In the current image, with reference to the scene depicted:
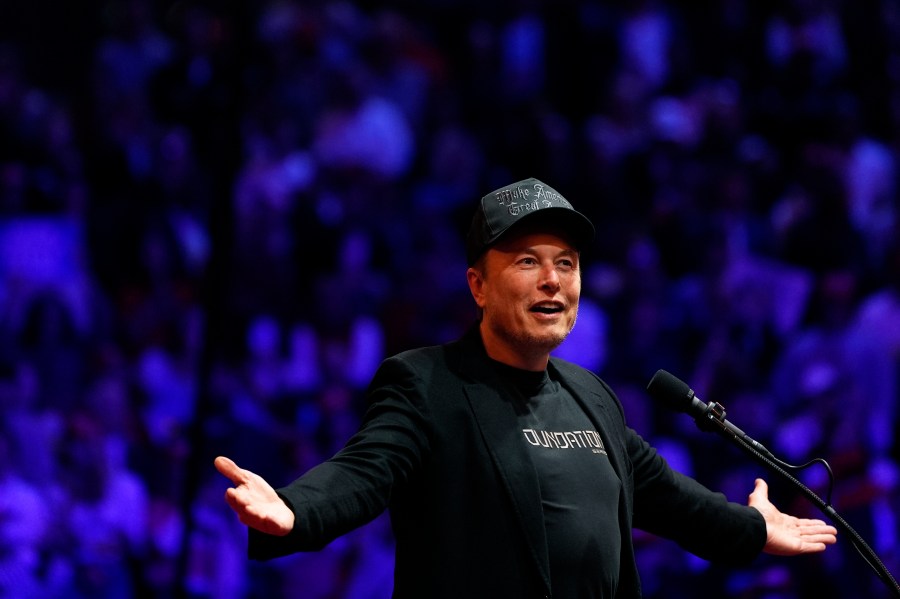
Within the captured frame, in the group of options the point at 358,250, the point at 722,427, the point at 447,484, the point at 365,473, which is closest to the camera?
the point at 365,473

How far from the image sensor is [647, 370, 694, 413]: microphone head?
2082 millimetres

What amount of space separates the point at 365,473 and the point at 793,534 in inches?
44.5

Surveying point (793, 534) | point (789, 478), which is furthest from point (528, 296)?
point (793, 534)

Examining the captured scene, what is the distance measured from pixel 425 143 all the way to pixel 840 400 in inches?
86.0

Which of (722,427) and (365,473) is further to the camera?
(722,427)

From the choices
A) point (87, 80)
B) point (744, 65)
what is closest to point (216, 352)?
point (87, 80)

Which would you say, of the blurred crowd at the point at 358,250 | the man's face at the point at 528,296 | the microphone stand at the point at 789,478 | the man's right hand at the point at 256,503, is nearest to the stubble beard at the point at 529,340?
the man's face at the point at 528,296

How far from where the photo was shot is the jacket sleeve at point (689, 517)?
7.61 ft

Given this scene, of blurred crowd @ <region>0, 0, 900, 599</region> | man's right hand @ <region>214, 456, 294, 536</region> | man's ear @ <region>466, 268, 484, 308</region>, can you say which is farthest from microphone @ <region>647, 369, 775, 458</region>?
blurred crowd @ <region>0, 0, 900, 599</region>

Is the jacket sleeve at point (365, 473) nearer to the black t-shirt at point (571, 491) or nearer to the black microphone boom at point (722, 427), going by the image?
the black t-shirt at point (571, 491)

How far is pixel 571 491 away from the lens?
1.98 metres

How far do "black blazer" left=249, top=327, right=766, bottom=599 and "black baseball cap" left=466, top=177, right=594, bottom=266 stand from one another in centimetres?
23

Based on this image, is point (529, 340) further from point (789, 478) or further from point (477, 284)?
point (789, 478)

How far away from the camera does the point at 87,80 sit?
4.64m
